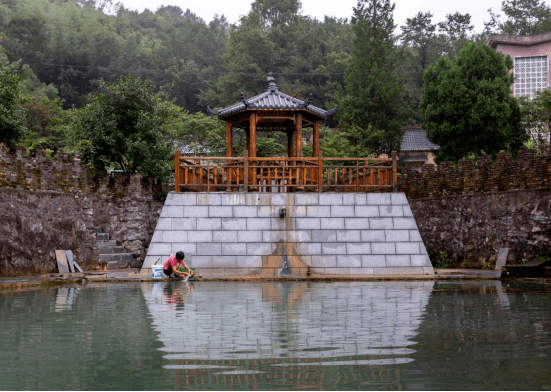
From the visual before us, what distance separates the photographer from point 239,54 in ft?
124

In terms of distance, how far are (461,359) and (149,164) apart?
49.3 ft

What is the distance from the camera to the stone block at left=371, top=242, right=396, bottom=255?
46.3 ft

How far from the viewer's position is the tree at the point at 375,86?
→ 1147 inches

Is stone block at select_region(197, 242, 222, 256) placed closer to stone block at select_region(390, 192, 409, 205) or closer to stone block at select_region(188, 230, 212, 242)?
stone block at select_region(188, 230, 212, 242)

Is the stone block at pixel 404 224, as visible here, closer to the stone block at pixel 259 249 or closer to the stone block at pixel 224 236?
the stone block at pixel 259 249

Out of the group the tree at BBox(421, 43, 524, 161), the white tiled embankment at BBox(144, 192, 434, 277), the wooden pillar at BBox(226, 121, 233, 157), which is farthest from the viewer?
the tree at BBox(421, 43, 524, 161)

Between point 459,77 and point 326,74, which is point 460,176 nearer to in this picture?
point 459,77

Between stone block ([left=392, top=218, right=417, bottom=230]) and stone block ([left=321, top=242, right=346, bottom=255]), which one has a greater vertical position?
stone block ([left=392, top=218, right=417, bottom=230])

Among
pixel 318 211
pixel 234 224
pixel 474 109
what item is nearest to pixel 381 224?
pixel 318 211

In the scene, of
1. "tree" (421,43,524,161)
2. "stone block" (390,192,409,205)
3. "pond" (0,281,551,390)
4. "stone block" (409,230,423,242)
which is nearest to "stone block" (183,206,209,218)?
"stone block" (390,192,409,205)

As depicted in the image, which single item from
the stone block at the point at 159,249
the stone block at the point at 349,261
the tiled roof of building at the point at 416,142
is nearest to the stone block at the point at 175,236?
the stone block at the point at 159,249

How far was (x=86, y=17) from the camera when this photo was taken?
1863 inches

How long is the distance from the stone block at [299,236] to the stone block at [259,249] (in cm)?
47

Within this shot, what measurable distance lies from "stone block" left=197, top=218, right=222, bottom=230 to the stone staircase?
134 inches
